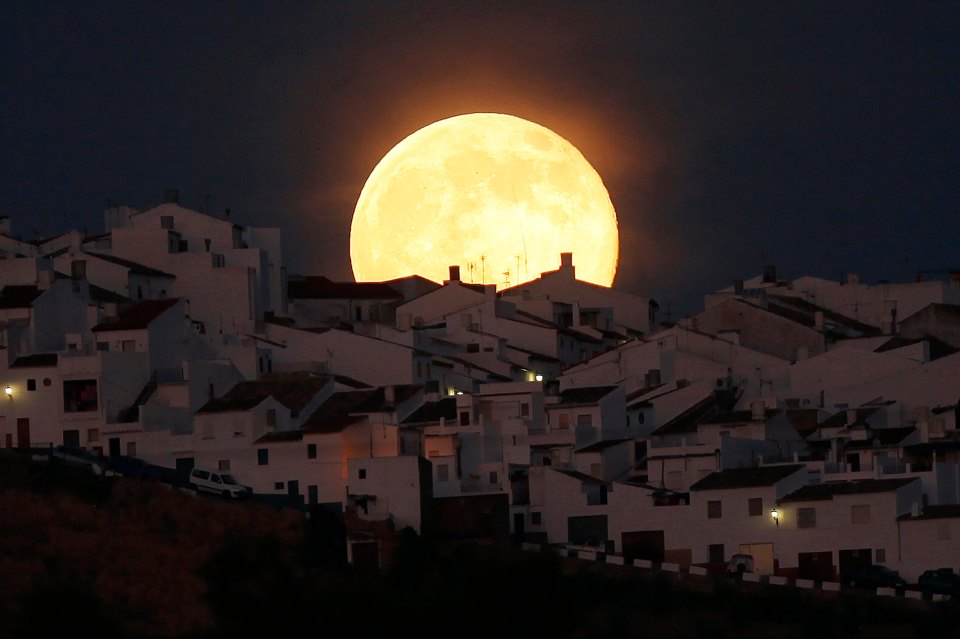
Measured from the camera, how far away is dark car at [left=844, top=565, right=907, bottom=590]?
222 feet

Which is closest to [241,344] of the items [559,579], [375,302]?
[375,302]

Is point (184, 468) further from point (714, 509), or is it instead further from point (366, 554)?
point (714, 509)

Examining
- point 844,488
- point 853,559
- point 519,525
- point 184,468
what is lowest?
point 853,559

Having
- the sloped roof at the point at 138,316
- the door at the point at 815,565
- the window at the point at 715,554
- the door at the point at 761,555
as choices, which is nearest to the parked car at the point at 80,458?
the sloped roof at the point at 138,316

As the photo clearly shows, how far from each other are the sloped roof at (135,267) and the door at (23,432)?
13338mm

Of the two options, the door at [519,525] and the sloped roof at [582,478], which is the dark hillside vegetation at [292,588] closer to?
the door at [519,525]

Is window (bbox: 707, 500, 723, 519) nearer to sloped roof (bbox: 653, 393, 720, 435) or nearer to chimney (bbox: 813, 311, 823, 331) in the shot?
sloped roof (bbox: 653, 393, 720, 435)

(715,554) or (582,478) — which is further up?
(582,478)

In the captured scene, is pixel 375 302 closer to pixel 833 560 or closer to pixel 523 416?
pixel 523 416

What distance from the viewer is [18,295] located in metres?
83.3

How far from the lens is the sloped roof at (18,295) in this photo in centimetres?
8250

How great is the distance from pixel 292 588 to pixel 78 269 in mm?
43117

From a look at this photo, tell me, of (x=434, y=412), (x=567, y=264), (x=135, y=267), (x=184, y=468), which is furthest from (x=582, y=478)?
(x=567, y=264)

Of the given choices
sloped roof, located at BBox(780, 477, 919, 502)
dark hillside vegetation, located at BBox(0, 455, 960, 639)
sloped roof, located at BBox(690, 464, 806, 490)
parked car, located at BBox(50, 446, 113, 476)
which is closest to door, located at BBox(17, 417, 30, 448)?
parked car, located at BBox(50, 446, 113, 476)
